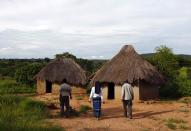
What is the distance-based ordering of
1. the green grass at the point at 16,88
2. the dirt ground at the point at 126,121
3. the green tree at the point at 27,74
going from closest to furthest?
1. the dirt ground at the point at 126,121
2. the green grass at the point at 16,88
3. the green tree at the point at 27,74

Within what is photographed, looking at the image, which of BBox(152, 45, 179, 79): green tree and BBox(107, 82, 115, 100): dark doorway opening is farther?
BBox(152, 45, 179, 79): green tree

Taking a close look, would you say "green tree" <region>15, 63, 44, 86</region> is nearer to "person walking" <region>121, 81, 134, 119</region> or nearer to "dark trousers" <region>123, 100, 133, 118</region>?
"dark trousers" <region>123, 100, 133, 118</region>

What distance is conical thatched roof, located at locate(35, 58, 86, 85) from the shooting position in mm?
33312

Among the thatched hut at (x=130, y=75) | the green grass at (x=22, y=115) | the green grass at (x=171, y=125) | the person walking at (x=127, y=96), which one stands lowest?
the green grass at (x=171, y=125)

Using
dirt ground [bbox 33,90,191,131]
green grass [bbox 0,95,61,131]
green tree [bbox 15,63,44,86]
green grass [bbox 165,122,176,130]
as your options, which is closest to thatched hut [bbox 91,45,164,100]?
dirt ground [bbox 33,90,191,131]

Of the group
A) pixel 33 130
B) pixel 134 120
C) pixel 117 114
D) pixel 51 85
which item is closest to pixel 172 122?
pixel 134 120

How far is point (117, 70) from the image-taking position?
27.4m

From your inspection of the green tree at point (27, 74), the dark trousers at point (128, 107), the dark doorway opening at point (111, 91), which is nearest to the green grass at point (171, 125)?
the dark trousers at point (128, 107)

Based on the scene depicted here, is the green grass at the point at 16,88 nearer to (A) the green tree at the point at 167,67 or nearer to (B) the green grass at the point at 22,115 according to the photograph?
(A) the green tree at the point at 167,67

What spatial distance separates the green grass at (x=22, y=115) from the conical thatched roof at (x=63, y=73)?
48.6ft

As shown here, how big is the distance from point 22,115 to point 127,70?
12.6 metres

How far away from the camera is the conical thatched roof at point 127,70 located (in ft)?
86.3

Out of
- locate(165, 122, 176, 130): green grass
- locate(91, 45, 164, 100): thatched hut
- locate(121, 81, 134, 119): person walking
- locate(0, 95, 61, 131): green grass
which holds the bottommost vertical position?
locate(165, 122, 176, 130): green grass

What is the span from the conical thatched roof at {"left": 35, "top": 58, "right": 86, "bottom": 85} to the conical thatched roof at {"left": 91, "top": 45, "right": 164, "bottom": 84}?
5510mm
